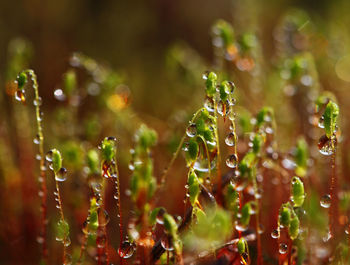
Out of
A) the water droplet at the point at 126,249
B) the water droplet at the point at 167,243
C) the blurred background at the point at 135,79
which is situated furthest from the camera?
the blurred background at the point at 135,79

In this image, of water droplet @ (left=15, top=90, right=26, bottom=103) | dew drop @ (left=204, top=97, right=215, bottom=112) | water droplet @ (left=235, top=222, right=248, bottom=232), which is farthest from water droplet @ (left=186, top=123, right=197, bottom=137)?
water droplet @ (left=15, top=90, right=26, bottom=103)

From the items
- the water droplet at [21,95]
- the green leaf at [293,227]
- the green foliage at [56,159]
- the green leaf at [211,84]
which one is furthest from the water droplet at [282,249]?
the water droplet at [21,95]

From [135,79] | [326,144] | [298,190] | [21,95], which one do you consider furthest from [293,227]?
[135,79]

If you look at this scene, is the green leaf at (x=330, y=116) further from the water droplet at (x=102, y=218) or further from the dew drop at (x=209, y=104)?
the water droplet at (x=102, y=218)

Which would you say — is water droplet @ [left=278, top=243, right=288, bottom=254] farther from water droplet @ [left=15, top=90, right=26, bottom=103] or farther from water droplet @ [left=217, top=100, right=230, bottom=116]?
water droplet @ [left=15, top=90, right=26, bottom=103]

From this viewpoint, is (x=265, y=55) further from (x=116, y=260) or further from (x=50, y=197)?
(x=116, y=260)

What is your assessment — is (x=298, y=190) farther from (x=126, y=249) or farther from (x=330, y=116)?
(x=126, y=249)
